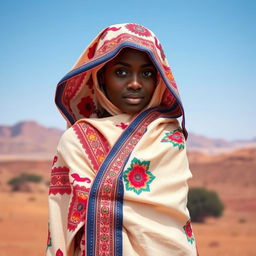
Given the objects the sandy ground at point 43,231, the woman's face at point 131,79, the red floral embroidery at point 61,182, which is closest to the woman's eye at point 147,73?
the woman's face at point 131,79

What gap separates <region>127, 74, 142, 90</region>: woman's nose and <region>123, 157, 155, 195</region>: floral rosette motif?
488 mm

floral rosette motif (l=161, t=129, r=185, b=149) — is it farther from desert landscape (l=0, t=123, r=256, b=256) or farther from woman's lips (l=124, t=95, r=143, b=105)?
desert landscape (l=0, t=123, r=256, b=256)

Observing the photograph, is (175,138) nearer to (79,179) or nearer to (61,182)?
(79,179)

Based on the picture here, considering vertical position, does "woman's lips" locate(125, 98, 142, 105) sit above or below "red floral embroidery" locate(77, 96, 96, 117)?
above

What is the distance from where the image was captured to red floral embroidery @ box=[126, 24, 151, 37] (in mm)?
3122

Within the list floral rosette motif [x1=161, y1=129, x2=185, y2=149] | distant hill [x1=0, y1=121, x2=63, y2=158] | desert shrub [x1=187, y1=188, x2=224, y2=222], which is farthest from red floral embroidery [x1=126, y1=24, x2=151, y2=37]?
distant hill [x1=0, y1=121, x2=63, y2=158]

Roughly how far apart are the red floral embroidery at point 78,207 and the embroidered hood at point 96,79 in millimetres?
617

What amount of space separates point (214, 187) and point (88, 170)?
3443 cm

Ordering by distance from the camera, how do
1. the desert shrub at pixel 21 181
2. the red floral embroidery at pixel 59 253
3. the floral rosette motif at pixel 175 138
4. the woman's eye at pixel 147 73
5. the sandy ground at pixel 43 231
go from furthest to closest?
the desert shrub at pixel 21 181, the sandy ground at pixel 43 231, the woman's eye at pixel 147 73, the floral rosette motif at pixel 175 138, the red floral embroidery at pixel 59 253

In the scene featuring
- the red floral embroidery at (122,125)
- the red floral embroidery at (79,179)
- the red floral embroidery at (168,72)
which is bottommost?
the red floral embroidery at (79,179)

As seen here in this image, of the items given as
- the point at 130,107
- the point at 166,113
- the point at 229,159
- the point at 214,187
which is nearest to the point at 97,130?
the point at 130,107

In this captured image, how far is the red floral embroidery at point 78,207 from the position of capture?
2.74 m

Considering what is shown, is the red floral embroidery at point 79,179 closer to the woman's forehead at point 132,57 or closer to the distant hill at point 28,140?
the woman's forehead at point 132,57

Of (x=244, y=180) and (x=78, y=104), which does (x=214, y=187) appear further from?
(x=78, y=104)
